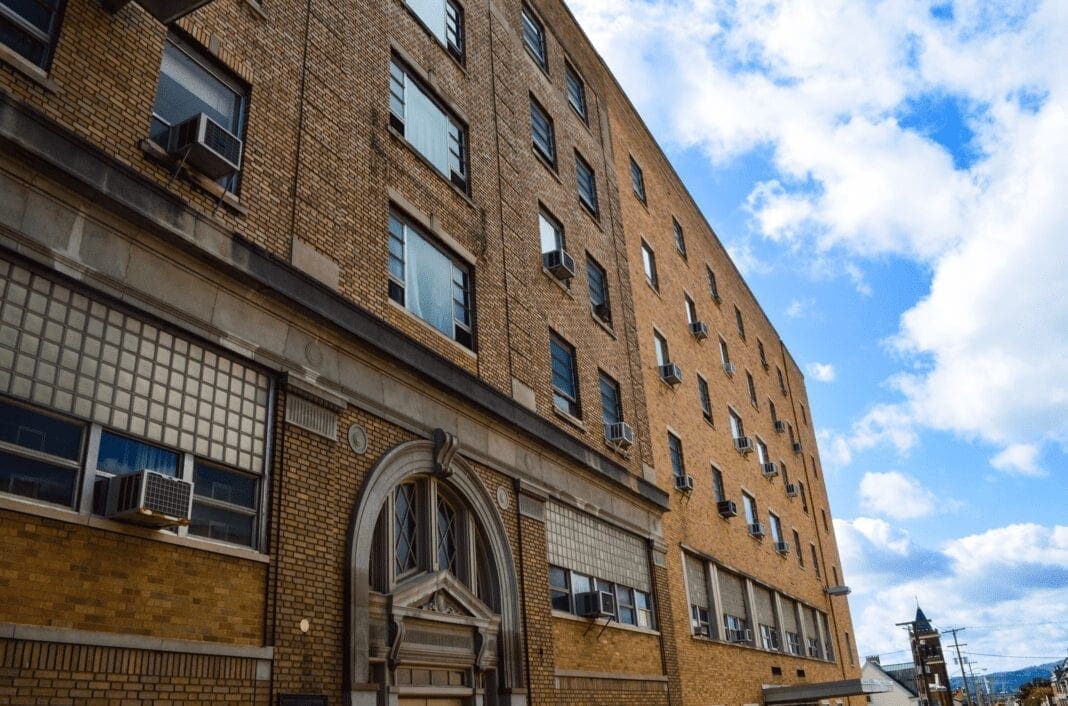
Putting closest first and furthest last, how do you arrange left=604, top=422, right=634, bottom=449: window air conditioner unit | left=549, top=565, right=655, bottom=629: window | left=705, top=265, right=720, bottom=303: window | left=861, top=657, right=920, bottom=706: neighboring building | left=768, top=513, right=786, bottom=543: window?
1. left=549, top=565, right=655, bottom=629: window
2. left=604, top=422, right=634, bottom=449: window air conditioner unit
3. left=768, top=513, right=786, bottom=543: window
4. left=705, top=265, right=720, bottom=303: window
5. left=861, top=657, right=920, bottom=706: neighboring building

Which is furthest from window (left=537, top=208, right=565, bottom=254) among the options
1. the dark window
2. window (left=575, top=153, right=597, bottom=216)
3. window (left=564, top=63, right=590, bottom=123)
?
the dark window

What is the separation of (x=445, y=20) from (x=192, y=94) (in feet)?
27.3

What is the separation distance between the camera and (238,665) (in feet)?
28.9

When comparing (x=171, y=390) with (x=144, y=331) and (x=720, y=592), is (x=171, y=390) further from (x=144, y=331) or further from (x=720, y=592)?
(x=720, y=592)

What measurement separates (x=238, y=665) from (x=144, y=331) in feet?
11.5

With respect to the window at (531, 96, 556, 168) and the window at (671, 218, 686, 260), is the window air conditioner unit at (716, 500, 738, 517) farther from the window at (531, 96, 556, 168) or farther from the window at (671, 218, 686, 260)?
the window at (531, 96, 556, 168)

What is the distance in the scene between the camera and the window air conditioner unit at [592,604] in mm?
→ 16188

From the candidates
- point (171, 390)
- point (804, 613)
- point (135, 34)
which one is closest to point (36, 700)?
point (171, 390)

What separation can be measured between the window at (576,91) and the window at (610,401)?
Result: 7921 mm

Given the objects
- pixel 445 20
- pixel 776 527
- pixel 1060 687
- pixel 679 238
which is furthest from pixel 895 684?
pixel 1060 687

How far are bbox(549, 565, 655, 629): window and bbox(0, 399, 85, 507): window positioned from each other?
9421 mm

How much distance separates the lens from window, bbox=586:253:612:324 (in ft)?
71.3

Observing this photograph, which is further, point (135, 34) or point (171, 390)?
point (135, 34)

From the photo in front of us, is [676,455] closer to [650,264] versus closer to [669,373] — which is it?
[669,373]
